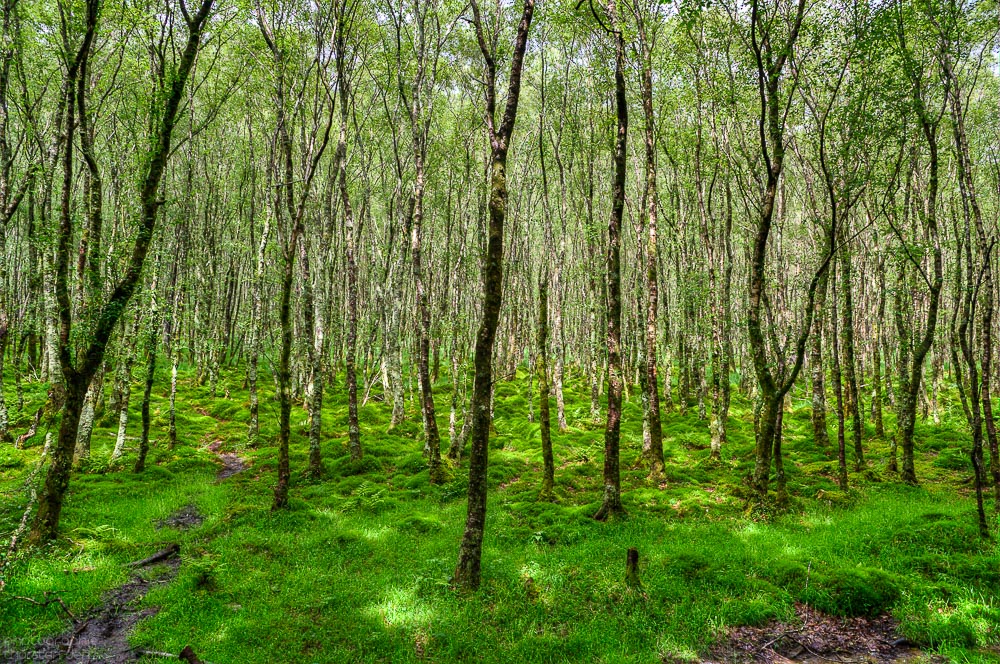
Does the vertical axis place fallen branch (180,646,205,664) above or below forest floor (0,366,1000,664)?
above

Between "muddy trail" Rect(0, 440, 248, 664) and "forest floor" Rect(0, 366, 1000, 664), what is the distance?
0.03 m

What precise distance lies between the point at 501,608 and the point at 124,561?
6791mm

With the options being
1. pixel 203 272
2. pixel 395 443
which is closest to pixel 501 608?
pixel 395 443

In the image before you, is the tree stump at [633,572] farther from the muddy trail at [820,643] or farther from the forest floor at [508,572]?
the muddy trail at [820,643]

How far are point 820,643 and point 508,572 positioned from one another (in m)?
4.55

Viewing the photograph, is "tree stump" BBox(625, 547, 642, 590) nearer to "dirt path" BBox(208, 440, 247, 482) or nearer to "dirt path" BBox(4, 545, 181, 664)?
"dirt path" BBox(4, 545, 181, 664)

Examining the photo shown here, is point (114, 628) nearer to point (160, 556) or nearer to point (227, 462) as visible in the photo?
point (160, 556)

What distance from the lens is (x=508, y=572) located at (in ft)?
27.0

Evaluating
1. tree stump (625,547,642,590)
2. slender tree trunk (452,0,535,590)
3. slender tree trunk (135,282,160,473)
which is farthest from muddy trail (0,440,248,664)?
tree stump (625,547,642,590)

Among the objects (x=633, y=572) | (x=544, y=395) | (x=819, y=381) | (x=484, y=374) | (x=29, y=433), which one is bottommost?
(x=633, y=572)

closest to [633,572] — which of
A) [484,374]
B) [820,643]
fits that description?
[820,643]

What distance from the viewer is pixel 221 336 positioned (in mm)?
30859

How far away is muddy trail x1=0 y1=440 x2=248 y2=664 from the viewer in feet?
19.6

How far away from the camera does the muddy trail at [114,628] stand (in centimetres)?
598
